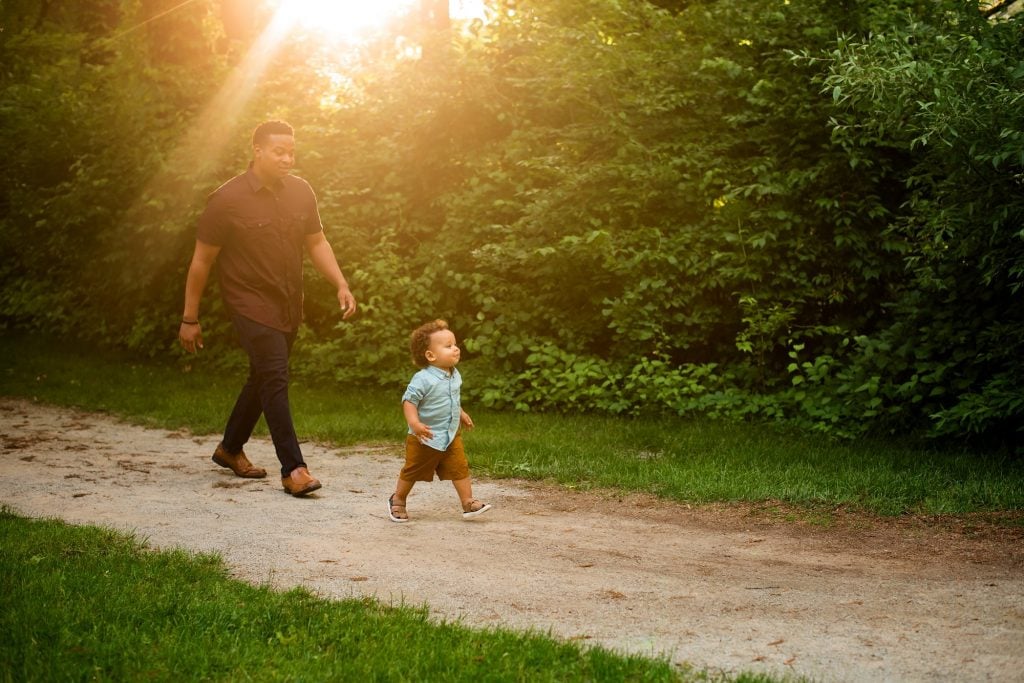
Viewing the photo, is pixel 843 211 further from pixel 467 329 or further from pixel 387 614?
pixel 387 614

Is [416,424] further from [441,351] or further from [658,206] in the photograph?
[658,206]

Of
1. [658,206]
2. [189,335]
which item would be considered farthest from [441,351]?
[658,206]

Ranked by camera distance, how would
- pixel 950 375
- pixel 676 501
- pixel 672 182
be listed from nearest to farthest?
pixel 676 501, pixel 950 375, pixel 672 182

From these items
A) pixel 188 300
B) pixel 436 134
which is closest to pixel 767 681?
pixel 188 300

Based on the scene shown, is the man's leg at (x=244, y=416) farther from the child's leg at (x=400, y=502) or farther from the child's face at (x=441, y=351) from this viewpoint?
the child's face at (x=441, y=351)

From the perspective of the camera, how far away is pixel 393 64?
1468cm

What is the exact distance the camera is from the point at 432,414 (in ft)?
20.6

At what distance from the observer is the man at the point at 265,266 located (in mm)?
7074

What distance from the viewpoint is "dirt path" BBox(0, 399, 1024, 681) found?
13.5ft

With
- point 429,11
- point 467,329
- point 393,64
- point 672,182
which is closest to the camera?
point 672,182

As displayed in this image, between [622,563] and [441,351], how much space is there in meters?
1.67

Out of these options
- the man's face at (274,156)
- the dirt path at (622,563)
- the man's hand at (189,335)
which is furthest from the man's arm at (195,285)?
the dirt path at (622,563)

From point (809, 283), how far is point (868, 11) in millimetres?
2898

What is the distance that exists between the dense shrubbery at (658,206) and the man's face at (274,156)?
13.5 feet
